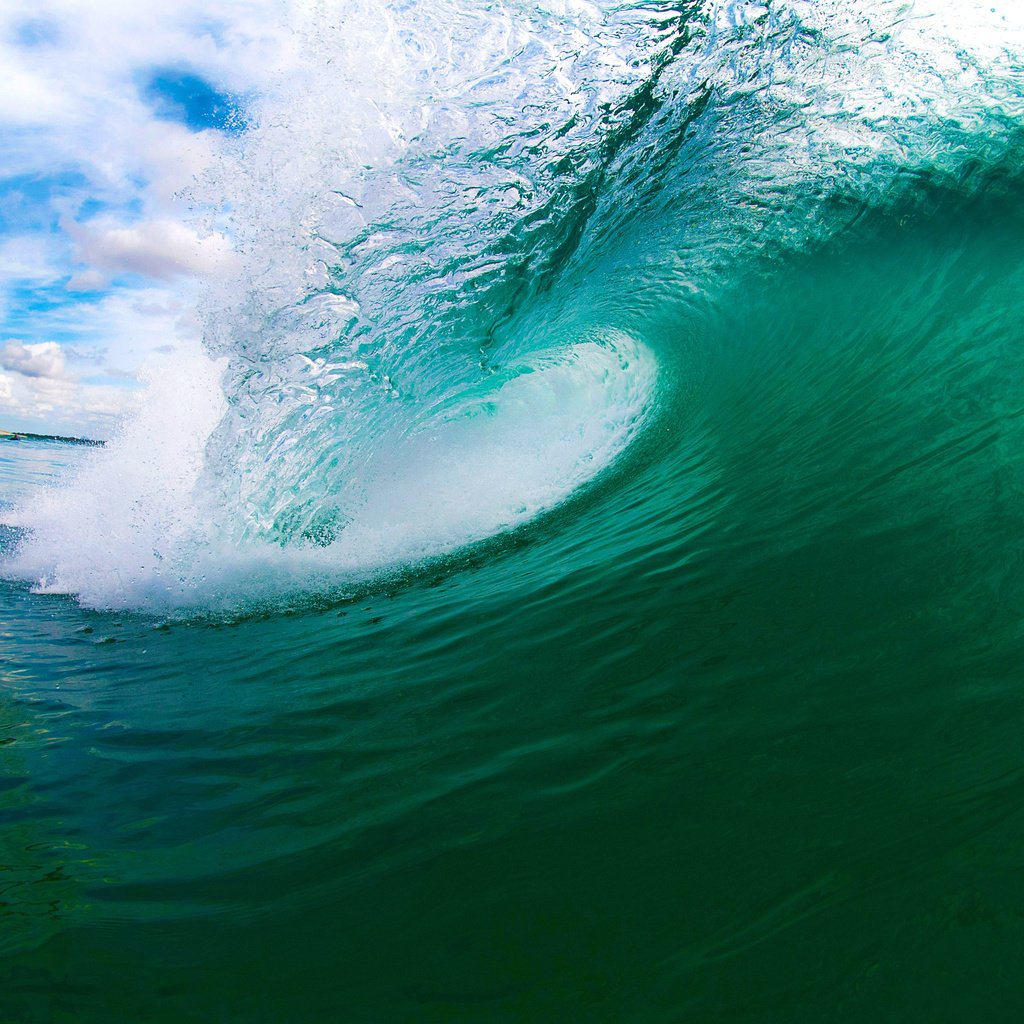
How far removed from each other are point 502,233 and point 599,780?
6.43m

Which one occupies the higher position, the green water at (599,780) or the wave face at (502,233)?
the wave face at (502,233)

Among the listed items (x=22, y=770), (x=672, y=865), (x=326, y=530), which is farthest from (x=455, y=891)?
(x=326, y=530)

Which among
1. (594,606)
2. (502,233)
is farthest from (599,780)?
(502,233)

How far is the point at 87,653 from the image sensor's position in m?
5.03

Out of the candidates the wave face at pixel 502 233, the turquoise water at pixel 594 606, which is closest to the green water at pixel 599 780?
the turquoise water at pixel 594 606

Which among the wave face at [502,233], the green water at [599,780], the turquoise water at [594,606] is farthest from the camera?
the wave face at [502,233]

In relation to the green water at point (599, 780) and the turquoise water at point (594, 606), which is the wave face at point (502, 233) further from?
the green water at point (599, 780)

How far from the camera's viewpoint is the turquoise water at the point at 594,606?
1601 mm

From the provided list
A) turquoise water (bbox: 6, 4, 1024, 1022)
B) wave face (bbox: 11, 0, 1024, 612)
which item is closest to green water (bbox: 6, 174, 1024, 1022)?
turquoise water (bbox: 6, 4, 1024, 1022)

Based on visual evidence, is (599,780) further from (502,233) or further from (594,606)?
(502,233)

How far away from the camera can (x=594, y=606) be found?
12.4 feet

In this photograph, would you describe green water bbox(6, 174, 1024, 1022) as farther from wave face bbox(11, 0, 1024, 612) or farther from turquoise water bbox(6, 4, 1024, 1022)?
wave face bbox(11, 0, 1024, 612)

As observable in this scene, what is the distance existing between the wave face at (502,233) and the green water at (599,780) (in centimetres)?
157

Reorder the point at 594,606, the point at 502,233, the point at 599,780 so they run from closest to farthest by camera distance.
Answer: the point at 599,780 < the point at 594,606 < the point at 502,233
